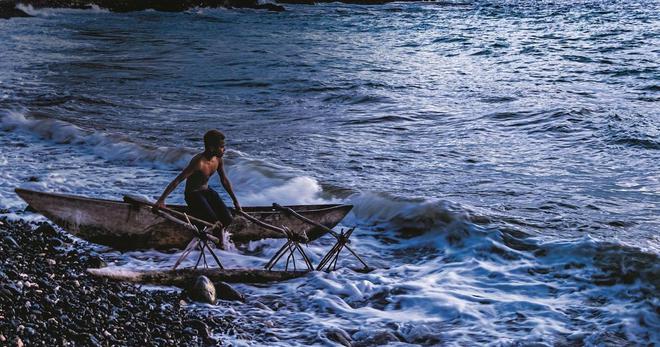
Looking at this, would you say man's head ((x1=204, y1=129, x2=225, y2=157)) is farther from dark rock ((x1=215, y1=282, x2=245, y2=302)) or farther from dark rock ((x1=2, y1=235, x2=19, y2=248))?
dark rock ((x1=2, y1=235, x2=19, y2=248))

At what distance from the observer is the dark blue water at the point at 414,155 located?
306 inches

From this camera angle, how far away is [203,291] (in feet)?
24.1

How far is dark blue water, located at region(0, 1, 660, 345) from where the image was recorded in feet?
25.5

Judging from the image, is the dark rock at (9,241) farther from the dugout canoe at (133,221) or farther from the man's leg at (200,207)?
the man's leg at (200,207)

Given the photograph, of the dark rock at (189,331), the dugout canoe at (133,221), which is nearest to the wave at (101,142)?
the dugout canoe at (133,221)

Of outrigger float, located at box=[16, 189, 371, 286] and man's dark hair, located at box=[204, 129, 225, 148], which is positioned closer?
outrigger float, located at box=[16, 189, 371, 286]

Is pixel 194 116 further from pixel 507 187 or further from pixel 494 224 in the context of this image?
pixel 494 224

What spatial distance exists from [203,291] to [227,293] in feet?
0.96

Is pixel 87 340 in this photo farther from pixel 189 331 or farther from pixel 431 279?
pixel 431 279

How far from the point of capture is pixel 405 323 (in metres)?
7.22

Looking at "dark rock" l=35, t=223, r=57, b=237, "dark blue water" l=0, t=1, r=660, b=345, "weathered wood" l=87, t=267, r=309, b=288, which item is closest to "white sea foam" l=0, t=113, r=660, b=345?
"dark blue water" l=0, t=1, r=660, b=345

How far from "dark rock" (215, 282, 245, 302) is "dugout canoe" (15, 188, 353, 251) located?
3.75 ft

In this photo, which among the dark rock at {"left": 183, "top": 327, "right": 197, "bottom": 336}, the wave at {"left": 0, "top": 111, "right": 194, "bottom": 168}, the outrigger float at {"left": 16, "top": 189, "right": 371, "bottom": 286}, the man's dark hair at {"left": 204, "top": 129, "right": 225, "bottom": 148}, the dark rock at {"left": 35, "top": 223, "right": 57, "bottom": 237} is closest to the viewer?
the dark rock at {"left": 183, "top": 327, "right": 197, "bottom": 336}

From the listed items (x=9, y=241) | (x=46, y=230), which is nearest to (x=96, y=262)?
(x=9, y=241)
